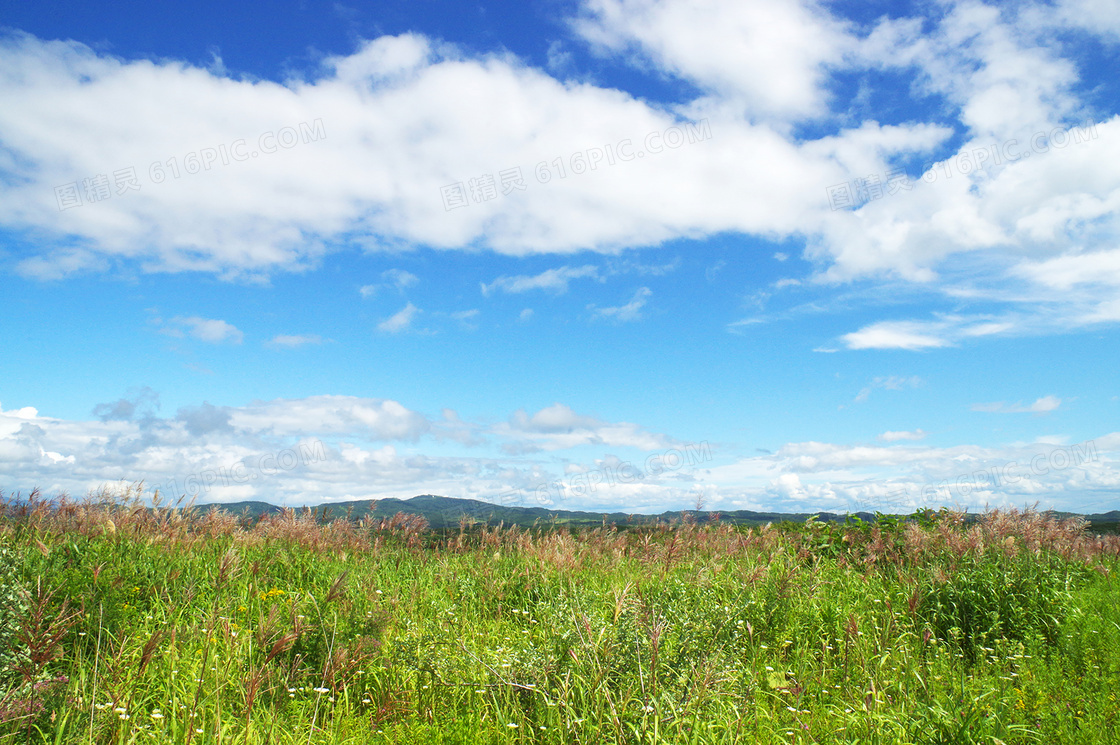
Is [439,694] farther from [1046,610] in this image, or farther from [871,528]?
[871,528]

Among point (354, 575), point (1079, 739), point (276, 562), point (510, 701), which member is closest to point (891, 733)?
point (1079, 739)

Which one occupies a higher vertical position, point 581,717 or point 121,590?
point 121,590

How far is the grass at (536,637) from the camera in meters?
3.90

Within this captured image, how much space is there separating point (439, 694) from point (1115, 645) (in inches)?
230

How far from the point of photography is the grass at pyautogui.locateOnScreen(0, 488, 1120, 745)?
390 centimetres

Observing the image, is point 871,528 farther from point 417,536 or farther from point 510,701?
point 510,701

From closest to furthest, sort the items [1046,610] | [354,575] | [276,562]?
[1046,610] < [354,575] < [276,562]

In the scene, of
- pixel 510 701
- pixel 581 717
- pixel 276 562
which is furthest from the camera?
pixel 276 562

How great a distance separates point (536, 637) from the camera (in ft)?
20.5

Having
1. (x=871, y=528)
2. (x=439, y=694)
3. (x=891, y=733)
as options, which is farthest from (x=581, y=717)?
(x=871, y=528)

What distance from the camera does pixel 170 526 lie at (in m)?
8.47

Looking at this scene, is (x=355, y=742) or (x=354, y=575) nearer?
→ (x=355, y=742)

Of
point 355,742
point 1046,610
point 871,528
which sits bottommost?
point 355,742

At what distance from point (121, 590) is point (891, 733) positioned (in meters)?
6.66
